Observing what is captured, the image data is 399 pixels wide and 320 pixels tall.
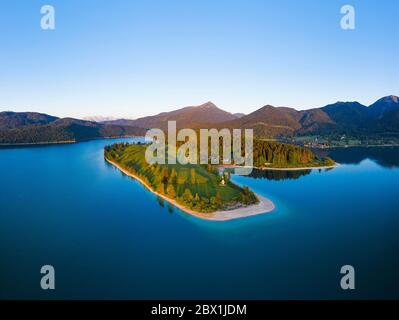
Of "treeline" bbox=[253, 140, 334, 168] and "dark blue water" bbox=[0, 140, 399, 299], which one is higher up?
"treeline" bbox=[253, 140, 334, 168]

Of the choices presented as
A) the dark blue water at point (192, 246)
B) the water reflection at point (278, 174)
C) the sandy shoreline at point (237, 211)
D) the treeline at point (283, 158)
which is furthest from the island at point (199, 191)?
the water reflection at point (278, 174)

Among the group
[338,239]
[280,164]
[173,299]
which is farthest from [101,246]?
[280,164]

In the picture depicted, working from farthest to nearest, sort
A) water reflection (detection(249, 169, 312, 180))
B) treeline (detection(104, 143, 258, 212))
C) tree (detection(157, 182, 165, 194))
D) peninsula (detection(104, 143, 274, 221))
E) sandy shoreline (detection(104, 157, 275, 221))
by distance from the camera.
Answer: water reflection (detection(249, 169, 312, 180))
tree (detection(157, 182, 165, 194))
treeline (detection(104, 143, 258, 212))
peninsula (detection(104, 143, 274, 221))
sandy shoreline (detection(104, 157, 275, 221))

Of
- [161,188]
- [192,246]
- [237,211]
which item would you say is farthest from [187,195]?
[192,246]

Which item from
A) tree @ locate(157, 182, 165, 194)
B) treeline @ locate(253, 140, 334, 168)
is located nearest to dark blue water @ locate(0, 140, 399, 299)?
tree @ locate(157, 182, 165, 194)

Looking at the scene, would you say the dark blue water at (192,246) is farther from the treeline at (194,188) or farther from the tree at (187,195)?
the tree at (187,195)

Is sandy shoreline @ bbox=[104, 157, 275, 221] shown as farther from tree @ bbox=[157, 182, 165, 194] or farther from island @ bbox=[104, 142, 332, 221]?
tree @ bbox=[157, 182, 165, 194]

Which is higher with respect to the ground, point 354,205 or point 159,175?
point 159,175

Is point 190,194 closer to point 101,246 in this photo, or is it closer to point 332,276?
point 101,246
